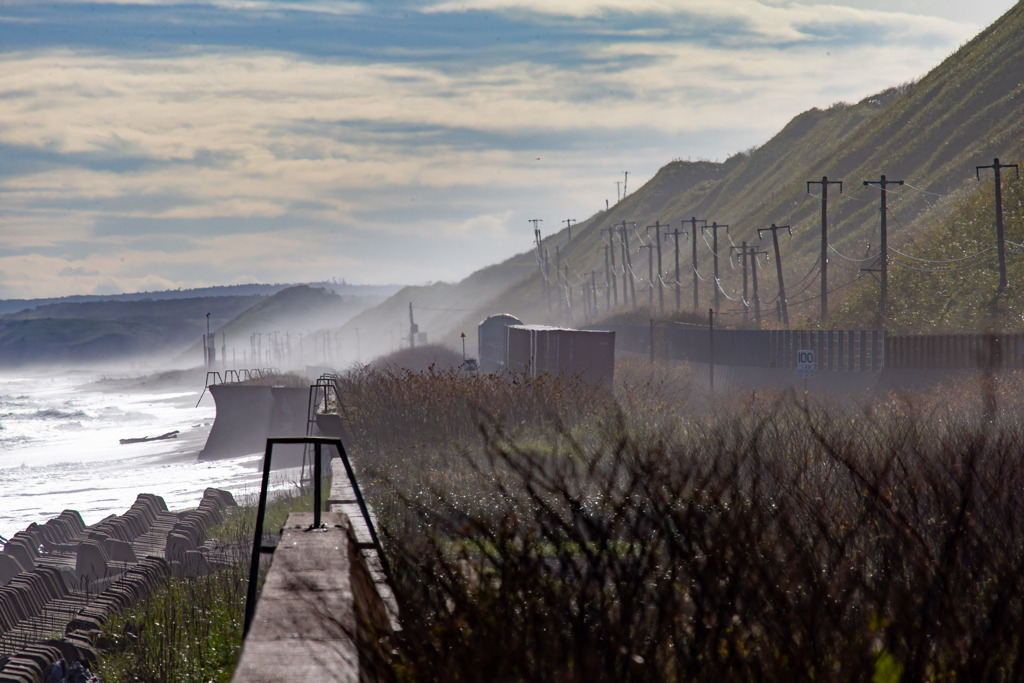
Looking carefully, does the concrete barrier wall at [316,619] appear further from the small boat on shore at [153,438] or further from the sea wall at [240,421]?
the small boat on shore at [153,438]

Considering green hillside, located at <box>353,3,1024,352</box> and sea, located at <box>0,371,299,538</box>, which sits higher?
green hillside, located at <box>353,3,1024,352</box>

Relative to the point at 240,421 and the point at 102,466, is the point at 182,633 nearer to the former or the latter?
the point at 240,421

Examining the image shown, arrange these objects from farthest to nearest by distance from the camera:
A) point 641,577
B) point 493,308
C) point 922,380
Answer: point 493,308 < point 922,380 < point 641,577

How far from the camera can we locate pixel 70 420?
111875 mm

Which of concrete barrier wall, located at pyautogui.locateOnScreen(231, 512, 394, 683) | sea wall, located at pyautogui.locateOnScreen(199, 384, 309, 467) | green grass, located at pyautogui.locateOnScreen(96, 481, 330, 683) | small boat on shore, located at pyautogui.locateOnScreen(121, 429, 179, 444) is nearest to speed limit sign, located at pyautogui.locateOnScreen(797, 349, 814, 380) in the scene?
green grass, located at pyautogui.locateOnScreen(96, 481, 330, 683)

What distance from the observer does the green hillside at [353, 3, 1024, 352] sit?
45.5 meters

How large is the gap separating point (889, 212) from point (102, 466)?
54.1 m

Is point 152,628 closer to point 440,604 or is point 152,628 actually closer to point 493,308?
point 440,604

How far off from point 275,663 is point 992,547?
3.93 m

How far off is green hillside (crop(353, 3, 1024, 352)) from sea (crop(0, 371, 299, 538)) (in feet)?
95.5

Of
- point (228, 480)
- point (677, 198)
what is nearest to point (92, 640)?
point (228, 480)

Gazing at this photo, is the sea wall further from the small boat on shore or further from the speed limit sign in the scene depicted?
the speed limit sign

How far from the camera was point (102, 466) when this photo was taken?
57.0 metres

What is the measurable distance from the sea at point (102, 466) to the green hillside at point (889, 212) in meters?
29.1
